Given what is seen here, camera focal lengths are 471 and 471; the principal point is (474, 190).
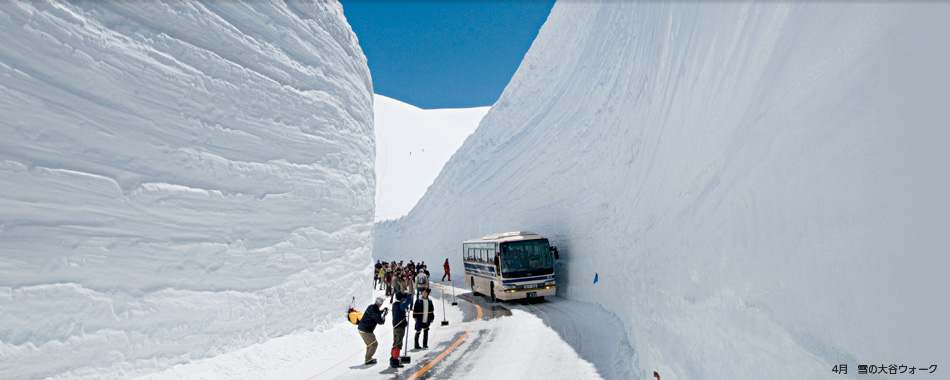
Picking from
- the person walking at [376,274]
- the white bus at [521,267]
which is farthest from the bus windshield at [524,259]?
the person walking at [376,274]

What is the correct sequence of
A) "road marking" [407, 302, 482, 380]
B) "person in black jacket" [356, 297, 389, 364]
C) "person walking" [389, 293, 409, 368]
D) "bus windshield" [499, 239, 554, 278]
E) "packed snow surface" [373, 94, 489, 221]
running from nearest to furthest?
Result: "road marking" [407, 302, 482, 380]
"person walking" [389, 293, 409, 368]
"person in black jacket" [356, 297, 389, 364]
"bus windshield" [499, 239, 554, 278]
"packed snow surface" [373, 94, 489, 221]

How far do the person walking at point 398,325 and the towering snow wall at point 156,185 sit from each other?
2.13 metres

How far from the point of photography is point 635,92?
12695mm

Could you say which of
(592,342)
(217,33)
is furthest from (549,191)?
(217,33)

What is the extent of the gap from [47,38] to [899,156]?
320 inches

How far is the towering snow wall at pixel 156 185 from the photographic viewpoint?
17.5 feet

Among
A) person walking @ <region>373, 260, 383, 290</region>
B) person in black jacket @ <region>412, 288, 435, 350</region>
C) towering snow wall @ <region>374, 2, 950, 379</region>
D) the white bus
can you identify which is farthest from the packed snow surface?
towering snow wall @ <region>374, 2, 950, 379</region>

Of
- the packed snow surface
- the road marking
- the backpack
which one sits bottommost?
the road marking

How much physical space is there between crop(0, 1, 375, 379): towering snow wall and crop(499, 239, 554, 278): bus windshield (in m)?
→ 6.92

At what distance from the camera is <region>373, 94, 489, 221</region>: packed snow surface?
220 feet

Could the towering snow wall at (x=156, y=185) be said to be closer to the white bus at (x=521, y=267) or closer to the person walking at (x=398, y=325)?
the person walking at (x=398, y=325)

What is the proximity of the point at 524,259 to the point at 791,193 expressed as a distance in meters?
13.2

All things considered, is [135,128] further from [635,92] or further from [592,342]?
[635,92]

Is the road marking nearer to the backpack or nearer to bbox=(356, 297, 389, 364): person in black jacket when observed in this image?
bbox=(356, 297, 389, 364): person in black jacket
